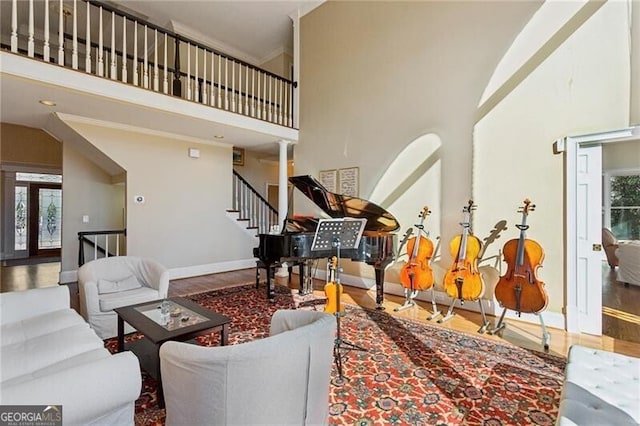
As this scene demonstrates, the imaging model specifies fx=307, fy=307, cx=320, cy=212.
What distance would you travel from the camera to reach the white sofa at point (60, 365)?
1247 mm

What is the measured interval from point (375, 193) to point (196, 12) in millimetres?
4822

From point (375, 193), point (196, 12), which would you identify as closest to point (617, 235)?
point (375, 193)

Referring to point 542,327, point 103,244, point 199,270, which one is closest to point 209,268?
point 199,270

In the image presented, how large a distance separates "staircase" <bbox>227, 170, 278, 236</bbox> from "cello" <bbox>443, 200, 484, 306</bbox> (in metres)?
4.35

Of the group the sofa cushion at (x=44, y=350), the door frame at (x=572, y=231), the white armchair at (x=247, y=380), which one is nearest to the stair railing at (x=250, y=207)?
the sofa cushion at (x=44, y=350)

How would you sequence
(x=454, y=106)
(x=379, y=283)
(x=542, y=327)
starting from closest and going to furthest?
1. (x=542, y=327)
2. (x=379, y=283)
3. (x=454, y=106)

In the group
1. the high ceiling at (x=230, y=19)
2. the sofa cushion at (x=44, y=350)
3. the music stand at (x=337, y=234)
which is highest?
the high ceiling at (x=230, y=19)

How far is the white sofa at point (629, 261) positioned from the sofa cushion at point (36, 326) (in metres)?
6.89

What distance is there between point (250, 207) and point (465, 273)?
4.95 m

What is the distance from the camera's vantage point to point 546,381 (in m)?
2.27

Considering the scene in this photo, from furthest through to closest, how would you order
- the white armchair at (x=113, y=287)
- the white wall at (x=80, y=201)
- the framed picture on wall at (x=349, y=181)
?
1. the white wall at (x=80, y=201)
2. the framed picture on wall at (x=349, y=181)
3. the white armchair at (x=113, y=287)

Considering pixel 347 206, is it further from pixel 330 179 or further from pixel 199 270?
pixel 199 270

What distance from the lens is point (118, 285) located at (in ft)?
10.9

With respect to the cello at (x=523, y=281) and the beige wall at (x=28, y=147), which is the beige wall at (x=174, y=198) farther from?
the cello at (x=523, y=281)
